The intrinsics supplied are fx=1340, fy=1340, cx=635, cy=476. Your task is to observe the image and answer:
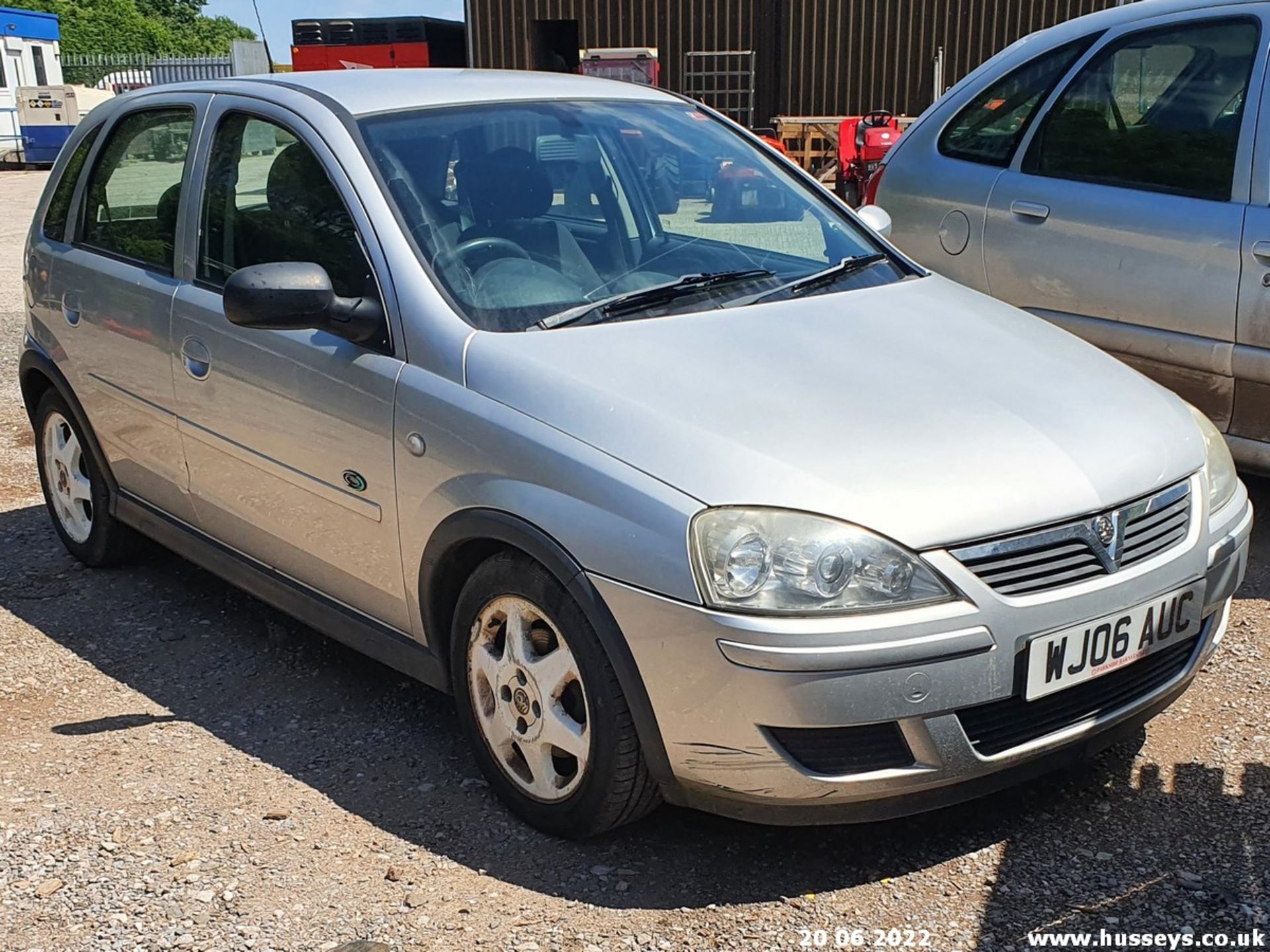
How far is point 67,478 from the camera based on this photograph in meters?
4.93

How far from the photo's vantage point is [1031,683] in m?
2.66

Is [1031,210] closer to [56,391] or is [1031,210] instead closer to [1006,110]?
[1006,110]

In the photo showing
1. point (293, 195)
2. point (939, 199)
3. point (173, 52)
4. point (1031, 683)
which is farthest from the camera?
point (173, 52)

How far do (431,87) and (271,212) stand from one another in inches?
22.7

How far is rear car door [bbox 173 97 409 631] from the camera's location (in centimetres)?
331

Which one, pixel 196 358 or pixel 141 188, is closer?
pixel 196 358

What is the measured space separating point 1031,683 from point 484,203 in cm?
181

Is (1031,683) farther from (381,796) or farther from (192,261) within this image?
(192,261)

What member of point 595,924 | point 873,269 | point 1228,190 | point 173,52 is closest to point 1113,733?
point 595,924

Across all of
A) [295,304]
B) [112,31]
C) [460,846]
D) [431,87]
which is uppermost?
[112,31]

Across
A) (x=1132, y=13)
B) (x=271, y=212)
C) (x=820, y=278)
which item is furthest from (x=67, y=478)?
(x=1132, y=13)

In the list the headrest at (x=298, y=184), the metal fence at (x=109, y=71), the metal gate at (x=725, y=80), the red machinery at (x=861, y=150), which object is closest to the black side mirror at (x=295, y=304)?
the headrest at (x=298, y=184)

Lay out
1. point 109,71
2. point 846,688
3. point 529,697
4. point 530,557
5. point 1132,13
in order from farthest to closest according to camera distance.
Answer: point 109,71 < point 1132,13 < point 529,697 < point 530,557 < point 846,688

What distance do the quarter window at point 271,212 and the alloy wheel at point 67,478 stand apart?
1268mm
